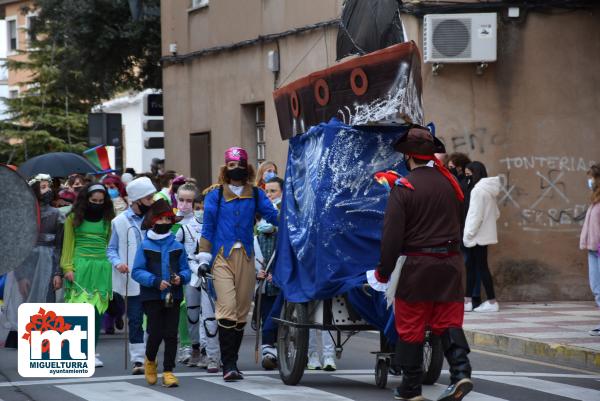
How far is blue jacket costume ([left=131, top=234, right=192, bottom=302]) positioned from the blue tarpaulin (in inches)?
32.1

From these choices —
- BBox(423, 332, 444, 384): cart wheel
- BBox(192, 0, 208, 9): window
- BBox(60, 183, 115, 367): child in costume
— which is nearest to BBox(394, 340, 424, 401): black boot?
BBox(423, 332, 444, 384): cart wheel

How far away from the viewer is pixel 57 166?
19.5m

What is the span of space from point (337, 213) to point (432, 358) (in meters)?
1.35

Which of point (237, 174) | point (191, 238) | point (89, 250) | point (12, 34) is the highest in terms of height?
point (12, 34)

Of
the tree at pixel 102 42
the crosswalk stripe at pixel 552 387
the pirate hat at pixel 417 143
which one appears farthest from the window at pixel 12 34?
the pirate hat at pixel 417 143

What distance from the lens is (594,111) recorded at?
17.8 metres

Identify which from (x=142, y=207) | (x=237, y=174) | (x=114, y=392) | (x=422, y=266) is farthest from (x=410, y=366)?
(x=142, y=207)

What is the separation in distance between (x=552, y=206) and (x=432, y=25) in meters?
2.84

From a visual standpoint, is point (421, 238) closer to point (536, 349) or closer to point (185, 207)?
point (185, 207)

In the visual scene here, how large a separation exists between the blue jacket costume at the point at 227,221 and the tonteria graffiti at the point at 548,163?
703 cm

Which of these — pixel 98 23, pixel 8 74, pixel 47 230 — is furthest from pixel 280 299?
pixel 8 74

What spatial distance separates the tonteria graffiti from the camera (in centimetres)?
1770

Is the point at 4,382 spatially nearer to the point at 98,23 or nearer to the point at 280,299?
the point at 280,299

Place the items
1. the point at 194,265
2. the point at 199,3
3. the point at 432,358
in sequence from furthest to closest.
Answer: the point at 199,3 → the point at 194,265 → the point at 432,358
